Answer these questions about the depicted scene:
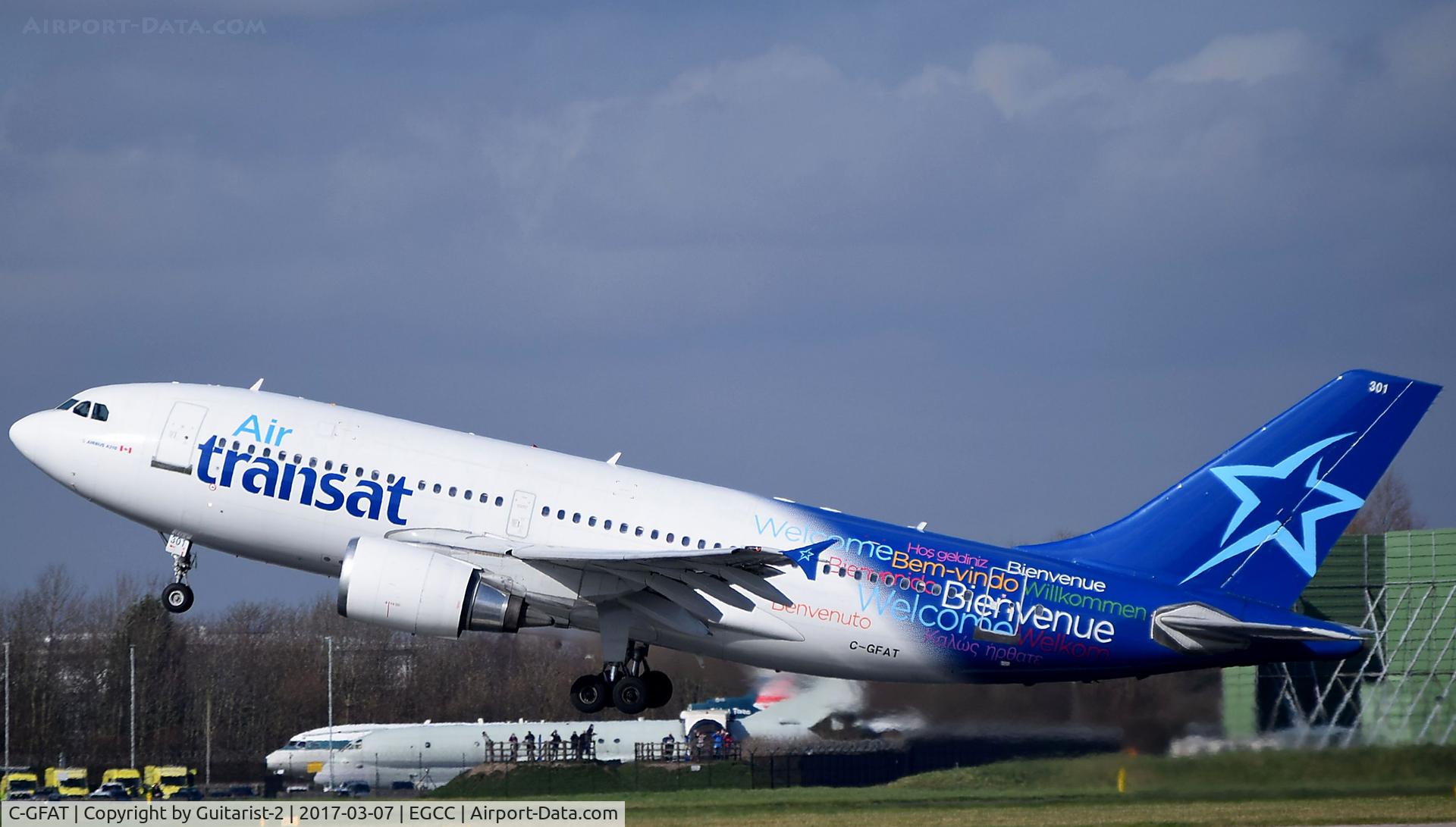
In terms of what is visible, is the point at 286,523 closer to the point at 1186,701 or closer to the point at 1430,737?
the point at 1186,701

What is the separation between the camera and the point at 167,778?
4534 cm

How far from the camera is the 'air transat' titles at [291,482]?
3195 cm

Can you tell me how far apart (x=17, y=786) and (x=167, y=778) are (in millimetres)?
3515

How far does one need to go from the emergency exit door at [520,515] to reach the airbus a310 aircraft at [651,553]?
3cm

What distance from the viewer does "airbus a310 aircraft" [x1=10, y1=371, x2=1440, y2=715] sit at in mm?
31922

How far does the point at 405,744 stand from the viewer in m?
47.8

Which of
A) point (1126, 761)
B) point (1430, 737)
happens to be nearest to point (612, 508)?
point (1126, 761)

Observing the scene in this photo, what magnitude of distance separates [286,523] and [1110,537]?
1534 centimetres

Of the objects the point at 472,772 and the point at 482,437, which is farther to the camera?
the point at 472,772

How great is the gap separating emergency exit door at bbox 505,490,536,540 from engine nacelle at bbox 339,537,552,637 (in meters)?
1.19

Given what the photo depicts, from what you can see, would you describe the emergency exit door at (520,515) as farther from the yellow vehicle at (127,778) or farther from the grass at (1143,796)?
the yellow vehicle at (127,778)

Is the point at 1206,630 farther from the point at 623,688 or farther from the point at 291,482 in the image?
the point at 291,482

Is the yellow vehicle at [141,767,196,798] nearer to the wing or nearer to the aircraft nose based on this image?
the aircraft nose

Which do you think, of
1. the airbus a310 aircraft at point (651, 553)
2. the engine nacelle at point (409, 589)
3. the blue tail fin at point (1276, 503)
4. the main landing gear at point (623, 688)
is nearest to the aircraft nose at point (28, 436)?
the airbus a310 aircraft at point (651, 553)
